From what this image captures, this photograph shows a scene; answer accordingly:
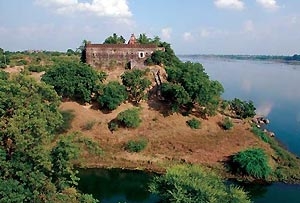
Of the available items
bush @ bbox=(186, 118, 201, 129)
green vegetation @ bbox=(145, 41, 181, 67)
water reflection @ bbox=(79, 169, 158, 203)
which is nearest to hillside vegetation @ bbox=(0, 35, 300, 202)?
bush @ bbox=(186, 118, 201, 129)

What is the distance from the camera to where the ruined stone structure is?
39.7m

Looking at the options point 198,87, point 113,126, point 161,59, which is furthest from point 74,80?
point 198,87

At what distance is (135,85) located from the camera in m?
34.3

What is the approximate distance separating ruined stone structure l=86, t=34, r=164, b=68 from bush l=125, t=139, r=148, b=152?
12.0 meters

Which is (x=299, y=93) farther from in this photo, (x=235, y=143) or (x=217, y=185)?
(x=217, y=185)

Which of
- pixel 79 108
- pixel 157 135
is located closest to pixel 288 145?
pixel 157 135

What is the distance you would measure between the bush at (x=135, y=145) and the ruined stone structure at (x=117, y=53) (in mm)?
12015

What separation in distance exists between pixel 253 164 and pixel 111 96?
43.0 feet

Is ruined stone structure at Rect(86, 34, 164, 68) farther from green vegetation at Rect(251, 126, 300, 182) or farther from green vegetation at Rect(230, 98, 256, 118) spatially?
green vegetation at Rect(251, 126, 300, 182)

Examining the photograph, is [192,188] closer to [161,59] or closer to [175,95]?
[175,95]

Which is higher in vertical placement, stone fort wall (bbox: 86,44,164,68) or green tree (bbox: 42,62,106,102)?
stone fort wall (bbox: 86,44,164,68)

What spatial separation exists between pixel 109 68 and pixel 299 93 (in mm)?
43569

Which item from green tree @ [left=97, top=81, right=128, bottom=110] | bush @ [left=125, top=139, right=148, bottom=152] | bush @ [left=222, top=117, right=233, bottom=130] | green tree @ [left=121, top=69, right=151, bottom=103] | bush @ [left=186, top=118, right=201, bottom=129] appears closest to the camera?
bush @ [left=125, top=139, right=148, bottom=152]

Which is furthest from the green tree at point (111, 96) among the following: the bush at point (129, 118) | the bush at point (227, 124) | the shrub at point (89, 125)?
the bush at point (227, 124)
